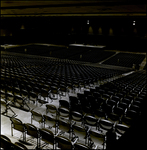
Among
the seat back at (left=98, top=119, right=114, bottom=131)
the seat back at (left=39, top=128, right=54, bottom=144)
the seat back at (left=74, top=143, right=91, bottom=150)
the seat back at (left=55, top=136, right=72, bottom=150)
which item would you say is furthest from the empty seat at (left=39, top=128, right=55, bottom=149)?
the seat back at (left=98, top=119, right=114, bottom=131)

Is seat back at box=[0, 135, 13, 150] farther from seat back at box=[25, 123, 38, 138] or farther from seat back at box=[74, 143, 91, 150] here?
seat back at box=[74, 143, 91, 150]

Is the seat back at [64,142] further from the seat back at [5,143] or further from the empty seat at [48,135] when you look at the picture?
the seat back at [5,143]

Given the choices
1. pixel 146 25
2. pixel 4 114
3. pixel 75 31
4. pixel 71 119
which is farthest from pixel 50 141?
pixel 75 31

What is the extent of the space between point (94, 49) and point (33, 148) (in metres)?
32.3

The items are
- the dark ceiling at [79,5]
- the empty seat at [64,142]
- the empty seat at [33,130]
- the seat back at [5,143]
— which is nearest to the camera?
the dark ceiling at [79,5]

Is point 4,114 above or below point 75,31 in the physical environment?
below

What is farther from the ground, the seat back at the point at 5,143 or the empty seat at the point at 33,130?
the seat back at the point at 5,143

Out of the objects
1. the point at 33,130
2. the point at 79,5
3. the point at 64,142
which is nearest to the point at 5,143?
the point at 33,130

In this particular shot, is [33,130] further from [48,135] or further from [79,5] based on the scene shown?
[79,5]

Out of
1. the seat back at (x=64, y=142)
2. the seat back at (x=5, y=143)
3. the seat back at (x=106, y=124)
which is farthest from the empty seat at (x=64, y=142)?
the seat back at (x=106, y=124)

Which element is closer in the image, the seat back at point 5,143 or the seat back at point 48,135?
the seat back at point 5,143

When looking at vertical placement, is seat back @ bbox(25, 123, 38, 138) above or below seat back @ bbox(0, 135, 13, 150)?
below

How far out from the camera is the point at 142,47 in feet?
110

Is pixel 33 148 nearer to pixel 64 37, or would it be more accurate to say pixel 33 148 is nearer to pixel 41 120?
pixel 41 120
